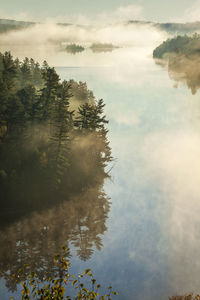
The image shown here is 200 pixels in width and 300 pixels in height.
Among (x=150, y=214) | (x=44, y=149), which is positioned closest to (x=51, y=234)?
(x=44, y=149)

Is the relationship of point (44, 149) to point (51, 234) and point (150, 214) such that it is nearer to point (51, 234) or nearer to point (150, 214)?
point (51, 234)

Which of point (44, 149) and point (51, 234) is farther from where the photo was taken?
point (44, 149)

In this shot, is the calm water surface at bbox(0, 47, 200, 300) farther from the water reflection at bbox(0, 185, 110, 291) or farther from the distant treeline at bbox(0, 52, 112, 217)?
the distant treeline at bbox(0, 52, 112, 217)

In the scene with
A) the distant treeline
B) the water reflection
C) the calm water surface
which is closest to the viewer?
the calm water surface

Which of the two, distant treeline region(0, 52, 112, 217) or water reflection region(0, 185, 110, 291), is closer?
water reflection region(0, 185, 110, 291)

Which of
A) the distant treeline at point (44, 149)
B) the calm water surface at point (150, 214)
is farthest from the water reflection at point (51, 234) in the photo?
the distant treeline at point (44, 149)

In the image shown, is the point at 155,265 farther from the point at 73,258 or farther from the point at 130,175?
the point at 130,175

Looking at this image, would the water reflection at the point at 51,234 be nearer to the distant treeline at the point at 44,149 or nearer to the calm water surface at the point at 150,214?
the calm water surface at the point at 150,214

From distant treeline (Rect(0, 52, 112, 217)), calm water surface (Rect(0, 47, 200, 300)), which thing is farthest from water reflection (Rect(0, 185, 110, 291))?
distant treeline (Rect(0, 52, 112, 217))
